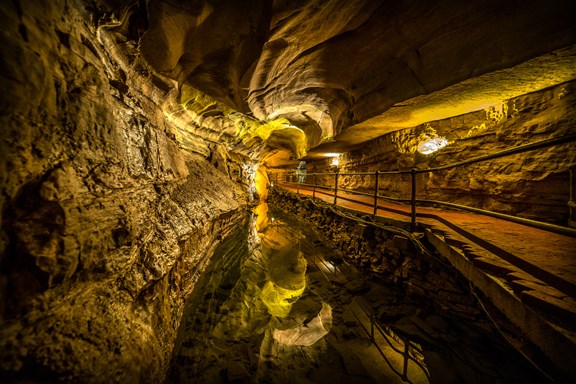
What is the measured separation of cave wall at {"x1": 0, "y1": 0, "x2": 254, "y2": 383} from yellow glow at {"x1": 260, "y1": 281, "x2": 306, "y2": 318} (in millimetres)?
1415

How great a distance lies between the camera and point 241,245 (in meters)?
6.67

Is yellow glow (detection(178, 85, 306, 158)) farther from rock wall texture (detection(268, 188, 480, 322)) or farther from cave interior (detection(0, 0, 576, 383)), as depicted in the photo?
rock wall texture (detection(268, 188, 480, 322))

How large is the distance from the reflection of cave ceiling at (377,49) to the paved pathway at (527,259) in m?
2.66

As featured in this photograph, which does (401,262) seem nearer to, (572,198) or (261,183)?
(572,198)

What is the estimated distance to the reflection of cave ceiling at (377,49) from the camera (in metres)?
3.15

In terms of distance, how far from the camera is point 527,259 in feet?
6.43

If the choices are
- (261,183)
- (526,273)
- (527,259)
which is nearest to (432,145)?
(527,259)

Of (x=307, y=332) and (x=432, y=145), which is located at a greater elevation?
(x=432, y=145)

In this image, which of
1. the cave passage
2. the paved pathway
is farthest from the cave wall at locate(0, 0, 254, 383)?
the paved pathway

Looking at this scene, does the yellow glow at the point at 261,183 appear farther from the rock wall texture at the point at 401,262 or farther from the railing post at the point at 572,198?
the railing post at the point at 572,198

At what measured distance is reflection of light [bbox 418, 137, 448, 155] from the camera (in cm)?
555

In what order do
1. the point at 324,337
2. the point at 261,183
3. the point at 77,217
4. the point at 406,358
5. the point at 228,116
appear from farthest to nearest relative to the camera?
the point at 261,183, the point at 228,116, the point at 324,337, the point at 406,358, the point at 77,217

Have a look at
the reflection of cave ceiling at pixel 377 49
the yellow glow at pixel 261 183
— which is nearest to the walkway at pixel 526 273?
the reflection of cave ceiling at pixel 377 49

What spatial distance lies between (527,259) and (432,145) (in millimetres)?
4482
